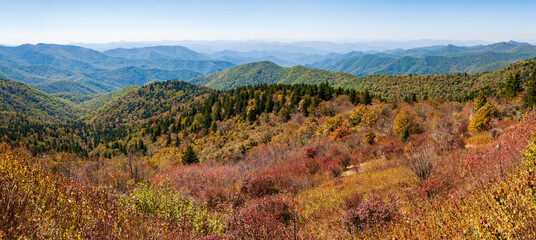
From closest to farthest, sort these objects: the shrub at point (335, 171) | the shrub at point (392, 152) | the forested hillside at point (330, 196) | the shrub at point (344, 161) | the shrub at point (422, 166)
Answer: the forested hillside at point (330, 196), the shrub at point (422, 166), the shrub at point (335, 171), the shrub at point (392, 152), the shrub at point (344, 161)

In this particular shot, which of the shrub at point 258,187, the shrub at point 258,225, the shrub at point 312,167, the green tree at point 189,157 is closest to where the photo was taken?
the shrub at point 258,225

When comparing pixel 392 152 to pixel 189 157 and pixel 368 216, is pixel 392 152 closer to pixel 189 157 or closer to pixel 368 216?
pixel 368 216

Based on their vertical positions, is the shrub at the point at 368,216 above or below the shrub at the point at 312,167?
above

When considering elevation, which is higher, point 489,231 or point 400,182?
point 489,231

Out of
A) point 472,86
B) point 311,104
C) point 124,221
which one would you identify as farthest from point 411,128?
point 472,86

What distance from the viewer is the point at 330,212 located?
9070 millimetres

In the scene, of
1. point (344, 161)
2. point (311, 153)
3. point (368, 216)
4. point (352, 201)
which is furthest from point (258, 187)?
point (311, 153)

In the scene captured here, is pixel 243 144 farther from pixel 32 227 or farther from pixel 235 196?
pixel 32 227

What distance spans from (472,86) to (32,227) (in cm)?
20021

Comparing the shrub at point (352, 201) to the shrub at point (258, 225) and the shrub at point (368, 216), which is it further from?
the shrub at point (258, 225)

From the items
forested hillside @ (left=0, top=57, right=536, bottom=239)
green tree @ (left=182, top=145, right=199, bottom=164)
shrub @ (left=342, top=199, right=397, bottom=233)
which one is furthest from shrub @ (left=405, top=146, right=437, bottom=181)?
Answer: green tree @ (left=182, top=145, right=199, bottom=164)

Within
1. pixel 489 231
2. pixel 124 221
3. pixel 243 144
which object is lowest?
pixel 243 144

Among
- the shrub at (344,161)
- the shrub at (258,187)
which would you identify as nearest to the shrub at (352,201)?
the shrub at (258,187)

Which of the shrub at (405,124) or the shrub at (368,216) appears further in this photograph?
the shrub at (405,124)
